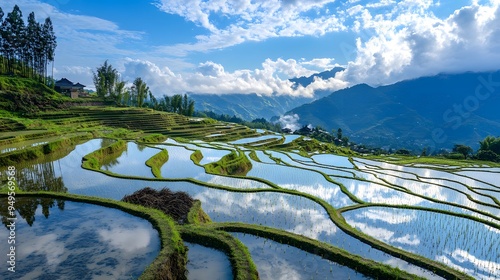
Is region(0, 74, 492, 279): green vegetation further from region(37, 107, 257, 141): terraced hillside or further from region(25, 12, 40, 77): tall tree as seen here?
region(25, 12, 40, 77): tall tree

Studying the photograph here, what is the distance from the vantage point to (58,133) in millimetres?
30281

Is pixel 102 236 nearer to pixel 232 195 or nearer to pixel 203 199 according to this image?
pixel 203 199

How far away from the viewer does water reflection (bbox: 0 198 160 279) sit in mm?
7141

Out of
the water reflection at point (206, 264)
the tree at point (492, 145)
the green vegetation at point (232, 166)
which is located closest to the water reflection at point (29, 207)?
the water reflection at point (206, 264)

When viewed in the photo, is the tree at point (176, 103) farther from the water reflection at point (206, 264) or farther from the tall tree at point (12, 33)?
the water reflection at point (206, 264)

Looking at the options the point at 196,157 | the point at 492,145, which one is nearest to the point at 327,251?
the point at 196,157

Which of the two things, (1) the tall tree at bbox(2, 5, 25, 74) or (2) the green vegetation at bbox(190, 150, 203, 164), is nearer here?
(2) the green vegetation at bbox(190, 150, 203, 164)

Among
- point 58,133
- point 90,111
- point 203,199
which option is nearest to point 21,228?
point 203,199

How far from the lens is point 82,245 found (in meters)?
8.39

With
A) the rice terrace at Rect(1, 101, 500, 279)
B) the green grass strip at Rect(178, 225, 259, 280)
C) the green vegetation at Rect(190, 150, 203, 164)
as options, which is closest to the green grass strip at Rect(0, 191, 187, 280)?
the rice terrace at Rect(1, 101, 500, 279)

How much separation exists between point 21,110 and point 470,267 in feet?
160

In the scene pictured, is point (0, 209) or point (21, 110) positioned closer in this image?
point (0, 209)

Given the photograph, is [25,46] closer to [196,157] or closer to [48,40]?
[48,40]

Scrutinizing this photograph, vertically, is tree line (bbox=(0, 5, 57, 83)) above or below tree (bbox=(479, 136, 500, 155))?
above
